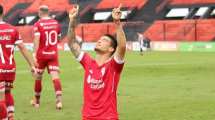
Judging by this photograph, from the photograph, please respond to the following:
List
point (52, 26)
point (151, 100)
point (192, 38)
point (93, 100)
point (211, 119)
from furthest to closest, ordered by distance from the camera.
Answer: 1. point (192, 38)
2. point (151, 100)
3. point (52, 26)
4. point (211, 119)
5. point (93, 100)

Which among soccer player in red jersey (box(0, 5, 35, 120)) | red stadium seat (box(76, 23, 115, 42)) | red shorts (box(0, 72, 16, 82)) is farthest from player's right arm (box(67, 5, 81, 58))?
red stadium seat (box(76, 23, 115, 42))

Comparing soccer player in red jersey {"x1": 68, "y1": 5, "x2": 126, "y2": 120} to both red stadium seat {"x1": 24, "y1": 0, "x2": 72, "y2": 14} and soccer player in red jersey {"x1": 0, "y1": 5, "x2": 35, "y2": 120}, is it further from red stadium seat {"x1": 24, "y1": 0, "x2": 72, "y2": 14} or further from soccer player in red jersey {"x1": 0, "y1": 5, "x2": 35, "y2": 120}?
red stadium seat {"x1": 24, "y1": 0, "x2": 72, "y2": 14}

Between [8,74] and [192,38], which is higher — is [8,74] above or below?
above

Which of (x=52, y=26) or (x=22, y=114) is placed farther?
(x=52, y=26)

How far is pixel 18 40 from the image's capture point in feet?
38.7

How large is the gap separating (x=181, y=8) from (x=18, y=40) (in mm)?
51314

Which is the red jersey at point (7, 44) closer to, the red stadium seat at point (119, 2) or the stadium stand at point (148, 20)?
the stadium stand at point (148, 20)

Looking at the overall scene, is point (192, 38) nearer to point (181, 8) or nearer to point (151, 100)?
point (181, 8)

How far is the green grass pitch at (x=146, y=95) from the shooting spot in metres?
13.6

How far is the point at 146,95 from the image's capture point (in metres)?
17.5

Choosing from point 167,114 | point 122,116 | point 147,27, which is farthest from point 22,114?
point 147,27

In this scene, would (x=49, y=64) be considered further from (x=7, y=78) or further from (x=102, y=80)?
(x=102, y=80)

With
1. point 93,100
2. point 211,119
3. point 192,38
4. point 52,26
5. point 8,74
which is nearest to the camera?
point 93,100

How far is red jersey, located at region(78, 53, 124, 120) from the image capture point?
26.5 feet
